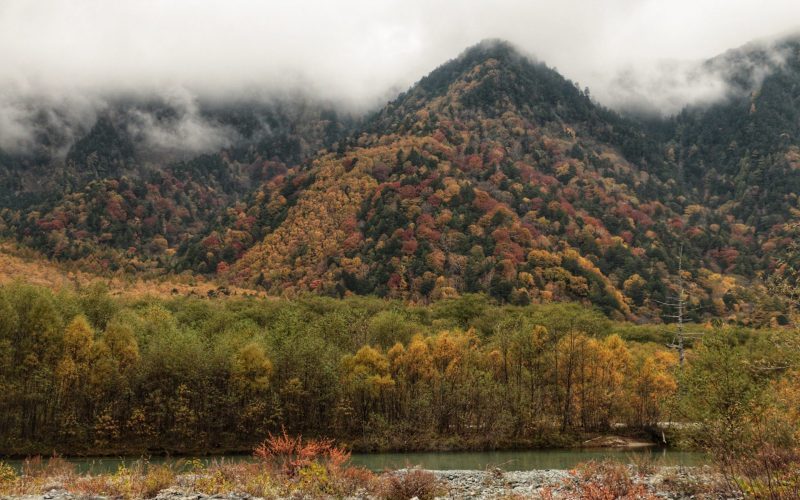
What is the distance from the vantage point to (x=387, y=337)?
90.8 meters

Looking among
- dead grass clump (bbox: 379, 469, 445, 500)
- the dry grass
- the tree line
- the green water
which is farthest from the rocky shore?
the tree line

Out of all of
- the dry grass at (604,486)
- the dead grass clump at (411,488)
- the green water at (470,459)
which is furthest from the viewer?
the green water at (470,459)

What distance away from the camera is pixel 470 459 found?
62719 millimetres

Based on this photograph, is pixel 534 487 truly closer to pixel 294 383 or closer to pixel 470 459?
pixel 470 459

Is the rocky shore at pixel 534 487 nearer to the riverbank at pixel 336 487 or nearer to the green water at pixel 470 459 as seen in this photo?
the riverbank at pixel 336 487

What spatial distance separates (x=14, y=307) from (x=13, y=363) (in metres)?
6.05

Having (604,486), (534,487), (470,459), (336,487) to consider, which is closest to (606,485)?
(604,486)

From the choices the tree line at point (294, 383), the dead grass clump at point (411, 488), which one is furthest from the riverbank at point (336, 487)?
the tree line at point (294, 383)

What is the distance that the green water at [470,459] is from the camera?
5449 cm

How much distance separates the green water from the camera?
179 ft

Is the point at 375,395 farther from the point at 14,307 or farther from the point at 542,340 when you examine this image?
the point at 14,307

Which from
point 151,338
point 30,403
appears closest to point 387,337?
point 151,338

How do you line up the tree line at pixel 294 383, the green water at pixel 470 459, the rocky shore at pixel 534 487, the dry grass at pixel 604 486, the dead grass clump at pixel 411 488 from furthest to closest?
1. the tree line at pixel 294 383
2. the green water at pixel 470 459
3. the dead grass clump at pixel 411 488
4. the rocky shore at pixel 534 487
5. the dry grass at pixel 604 486

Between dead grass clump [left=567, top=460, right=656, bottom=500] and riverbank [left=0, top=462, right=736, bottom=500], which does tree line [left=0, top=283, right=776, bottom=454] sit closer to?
dead grass clump [left=567, top=460, right=656, bottom=500]
